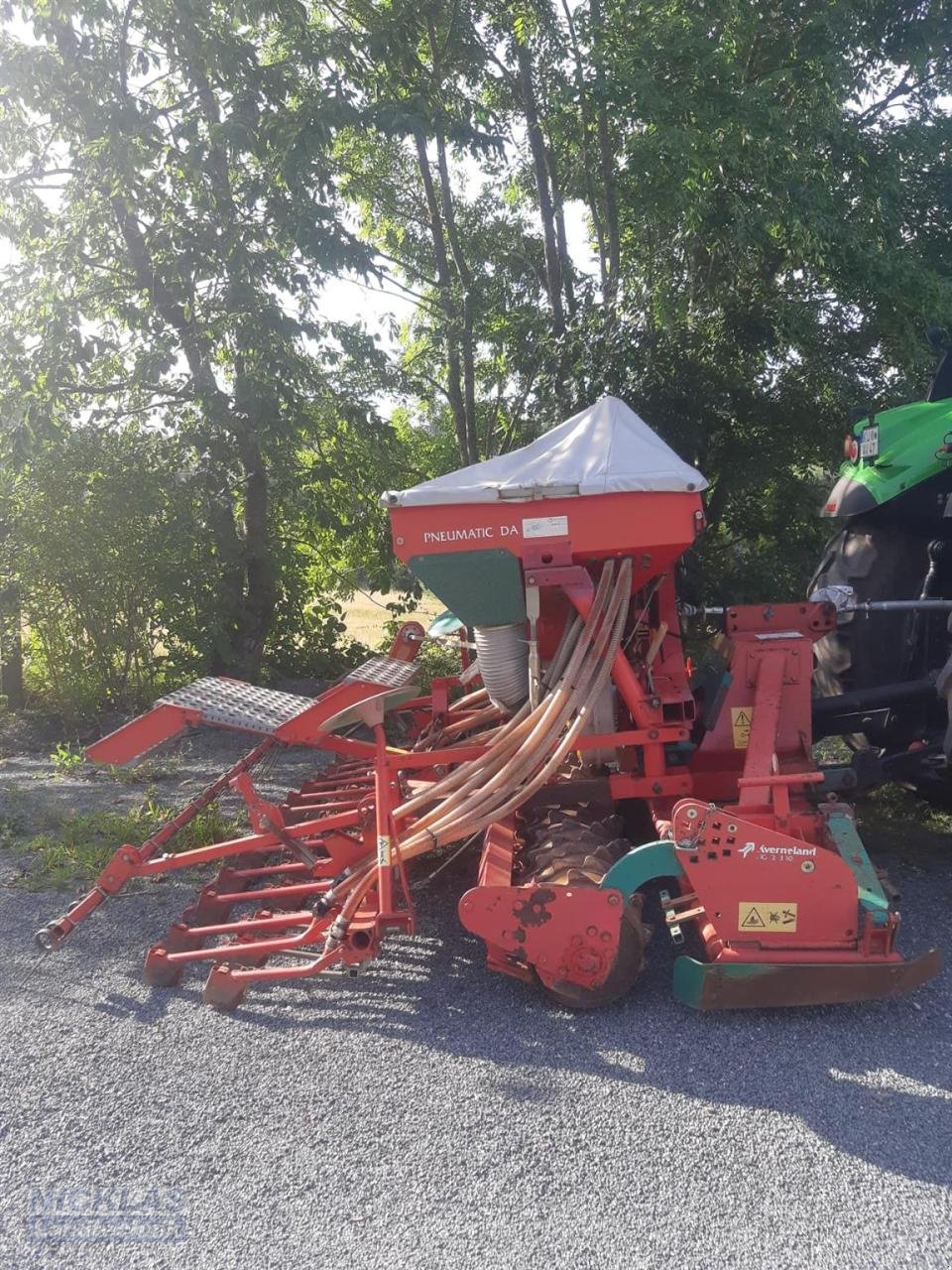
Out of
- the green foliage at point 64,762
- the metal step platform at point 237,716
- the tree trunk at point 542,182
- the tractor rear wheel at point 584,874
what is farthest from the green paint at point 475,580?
the tree trunk at point 542,182

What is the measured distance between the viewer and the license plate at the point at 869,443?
4.25 m

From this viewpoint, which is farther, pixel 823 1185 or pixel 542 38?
pixel 542 38

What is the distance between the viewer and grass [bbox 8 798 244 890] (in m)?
4.70

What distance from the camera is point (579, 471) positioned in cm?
360

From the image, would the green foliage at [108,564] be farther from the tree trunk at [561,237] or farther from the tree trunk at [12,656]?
the tree trunk at [561,237]

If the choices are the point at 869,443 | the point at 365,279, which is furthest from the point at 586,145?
the point at 869,443

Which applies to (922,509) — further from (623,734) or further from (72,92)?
(72,92)

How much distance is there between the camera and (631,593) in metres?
3.86

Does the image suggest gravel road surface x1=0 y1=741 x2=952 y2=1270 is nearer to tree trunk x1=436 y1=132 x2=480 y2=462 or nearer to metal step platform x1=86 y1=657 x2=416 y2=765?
metal step platform x1=86 y1=657 x2=416 y2=765

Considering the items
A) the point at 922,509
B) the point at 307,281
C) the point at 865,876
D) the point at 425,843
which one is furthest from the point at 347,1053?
the point at 307,281

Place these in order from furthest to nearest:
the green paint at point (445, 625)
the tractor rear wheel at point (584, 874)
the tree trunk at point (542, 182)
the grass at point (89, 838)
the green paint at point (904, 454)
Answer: the tree trunk at point (542, 182), the green paint at point (445, 625), the grass at point (89, 838), the green paint at point (904, 454), the tractor rear wheel at point (584, 874)

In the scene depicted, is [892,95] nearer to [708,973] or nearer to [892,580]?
[892,580]

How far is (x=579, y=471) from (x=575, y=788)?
1172mm

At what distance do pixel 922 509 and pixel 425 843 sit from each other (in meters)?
2.53
